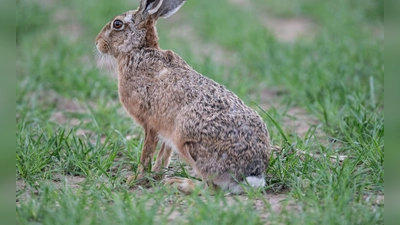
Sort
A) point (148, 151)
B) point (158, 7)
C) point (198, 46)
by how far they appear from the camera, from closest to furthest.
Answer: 1. point (148, 151)
2. point (158, 7)
3. point (198, 46)

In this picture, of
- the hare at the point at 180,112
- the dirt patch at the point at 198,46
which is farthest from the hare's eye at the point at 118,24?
the dirt patch at the point at 198,46

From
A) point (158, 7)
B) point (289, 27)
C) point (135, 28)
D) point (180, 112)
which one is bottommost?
point (289, 27)

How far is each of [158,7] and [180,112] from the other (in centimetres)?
89

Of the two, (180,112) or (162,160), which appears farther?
(162,160)

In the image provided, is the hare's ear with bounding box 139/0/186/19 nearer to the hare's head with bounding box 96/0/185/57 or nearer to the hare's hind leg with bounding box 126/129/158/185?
the hare's head with bounding box 96/0/185/57

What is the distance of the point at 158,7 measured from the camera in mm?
4691

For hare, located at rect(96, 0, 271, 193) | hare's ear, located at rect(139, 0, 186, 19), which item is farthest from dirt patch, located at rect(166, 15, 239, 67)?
hare, located at rect(96, 0, 271, 193)

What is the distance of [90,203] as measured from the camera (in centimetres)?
393

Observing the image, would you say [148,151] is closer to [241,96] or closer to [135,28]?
[135,28]

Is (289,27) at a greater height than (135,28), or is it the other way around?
(135,28)

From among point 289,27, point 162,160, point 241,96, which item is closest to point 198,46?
point 289,27

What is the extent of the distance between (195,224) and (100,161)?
1.47m

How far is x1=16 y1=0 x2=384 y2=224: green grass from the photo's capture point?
3.75 metres

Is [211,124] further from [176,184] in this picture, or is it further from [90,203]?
[90,203]
